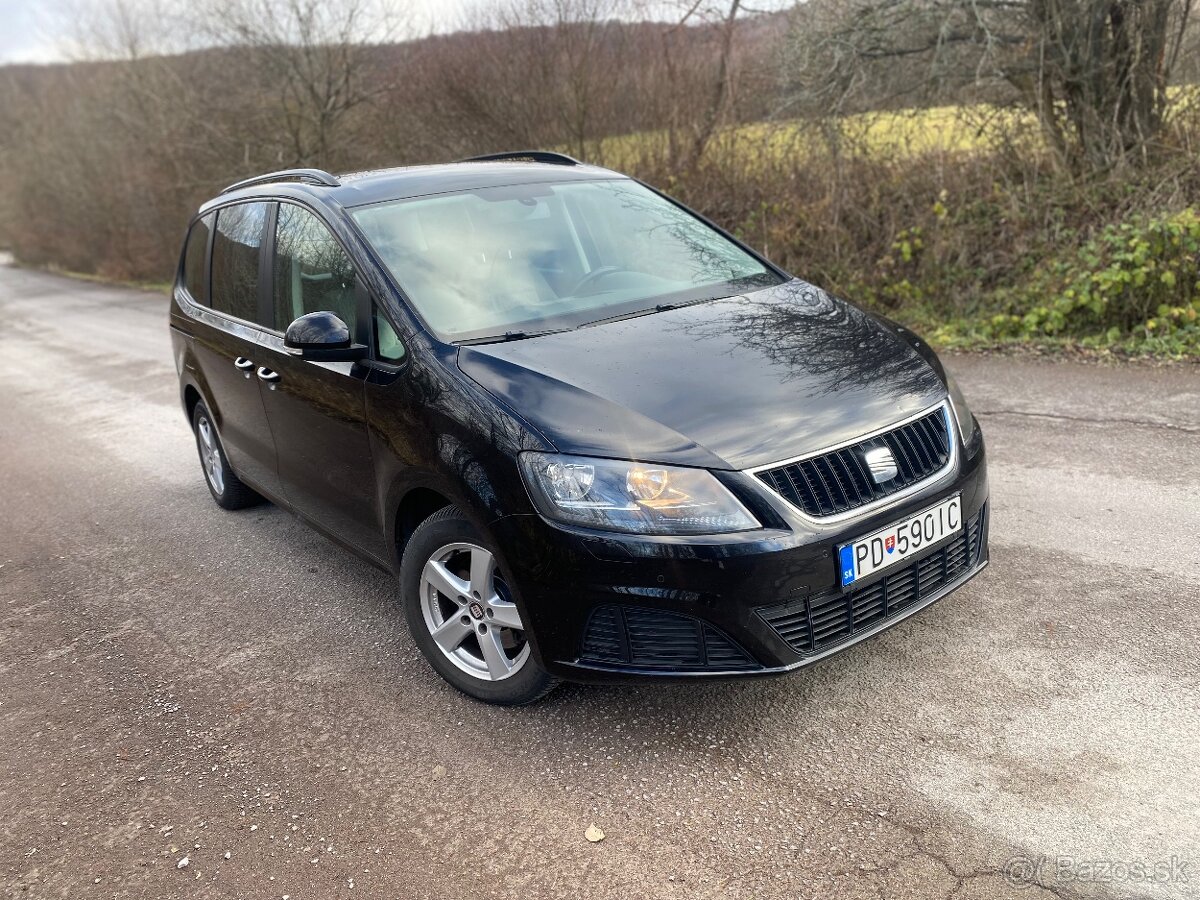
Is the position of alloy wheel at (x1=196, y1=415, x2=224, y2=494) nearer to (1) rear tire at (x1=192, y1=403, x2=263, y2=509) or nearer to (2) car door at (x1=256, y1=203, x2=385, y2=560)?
(1) rear tire at (x1=192, y1=403, x2=263, y2=509)

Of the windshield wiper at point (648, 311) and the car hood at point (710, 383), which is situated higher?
the windshield wiper at point (648, 311)

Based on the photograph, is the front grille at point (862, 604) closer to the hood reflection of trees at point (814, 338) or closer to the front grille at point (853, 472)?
the front grille at point (853, 472)

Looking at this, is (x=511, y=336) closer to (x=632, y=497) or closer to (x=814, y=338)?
(x=632, y=497)

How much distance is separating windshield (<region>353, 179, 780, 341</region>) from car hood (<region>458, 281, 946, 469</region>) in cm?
22

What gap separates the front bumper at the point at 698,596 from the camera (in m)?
2.78

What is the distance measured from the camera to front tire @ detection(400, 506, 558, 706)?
10.5ft

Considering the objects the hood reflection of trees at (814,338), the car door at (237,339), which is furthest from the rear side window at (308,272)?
the hood reflection of trees at (814,338)

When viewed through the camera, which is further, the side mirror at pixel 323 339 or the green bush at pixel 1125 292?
the green bush at pixel 1125 292

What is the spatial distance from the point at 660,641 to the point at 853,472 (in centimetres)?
77

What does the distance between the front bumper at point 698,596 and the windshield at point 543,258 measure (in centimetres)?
96

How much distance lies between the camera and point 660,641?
289 cm

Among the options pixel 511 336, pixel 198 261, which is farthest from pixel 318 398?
pixel 198 261

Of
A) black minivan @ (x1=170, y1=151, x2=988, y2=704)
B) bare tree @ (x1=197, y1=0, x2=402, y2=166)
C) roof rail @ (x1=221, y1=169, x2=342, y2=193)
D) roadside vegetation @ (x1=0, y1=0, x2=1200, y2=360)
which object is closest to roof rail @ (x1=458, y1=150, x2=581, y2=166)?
black minivan @ (x1=170, y1=151, x2=988, y2=704)

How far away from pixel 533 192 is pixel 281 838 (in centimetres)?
278
